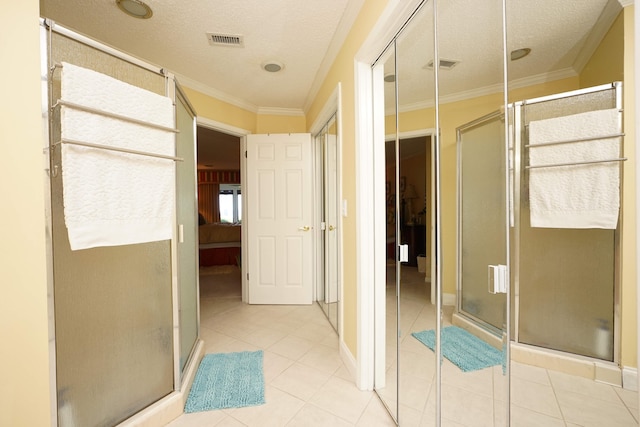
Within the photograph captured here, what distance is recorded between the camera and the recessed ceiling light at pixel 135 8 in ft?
5.79

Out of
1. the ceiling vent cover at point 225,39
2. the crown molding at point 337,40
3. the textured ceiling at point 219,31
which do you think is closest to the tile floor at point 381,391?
the crown molding at point 337,40

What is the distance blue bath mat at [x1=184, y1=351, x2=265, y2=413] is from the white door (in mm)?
1243

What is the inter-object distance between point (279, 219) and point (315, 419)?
229 centimetres

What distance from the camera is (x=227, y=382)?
1.84 meters

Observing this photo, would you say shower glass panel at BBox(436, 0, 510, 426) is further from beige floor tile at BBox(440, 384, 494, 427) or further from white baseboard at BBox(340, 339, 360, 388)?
white baseboard at BBox(340, 339, 360, 388)

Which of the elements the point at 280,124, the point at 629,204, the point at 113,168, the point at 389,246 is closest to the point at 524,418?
the point at 629,204

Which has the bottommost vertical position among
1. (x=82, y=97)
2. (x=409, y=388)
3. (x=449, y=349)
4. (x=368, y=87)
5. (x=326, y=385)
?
(x=326, y=385)

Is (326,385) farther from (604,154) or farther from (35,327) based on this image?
(604,154)

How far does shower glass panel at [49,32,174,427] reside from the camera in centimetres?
113

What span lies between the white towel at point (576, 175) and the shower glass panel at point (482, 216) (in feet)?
0.36

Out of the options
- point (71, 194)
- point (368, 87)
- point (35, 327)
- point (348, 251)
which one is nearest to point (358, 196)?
point (348, 251)

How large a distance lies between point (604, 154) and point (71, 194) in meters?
1.74

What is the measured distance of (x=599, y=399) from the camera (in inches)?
26.4

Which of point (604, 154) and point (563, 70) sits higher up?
point (563, 70)
